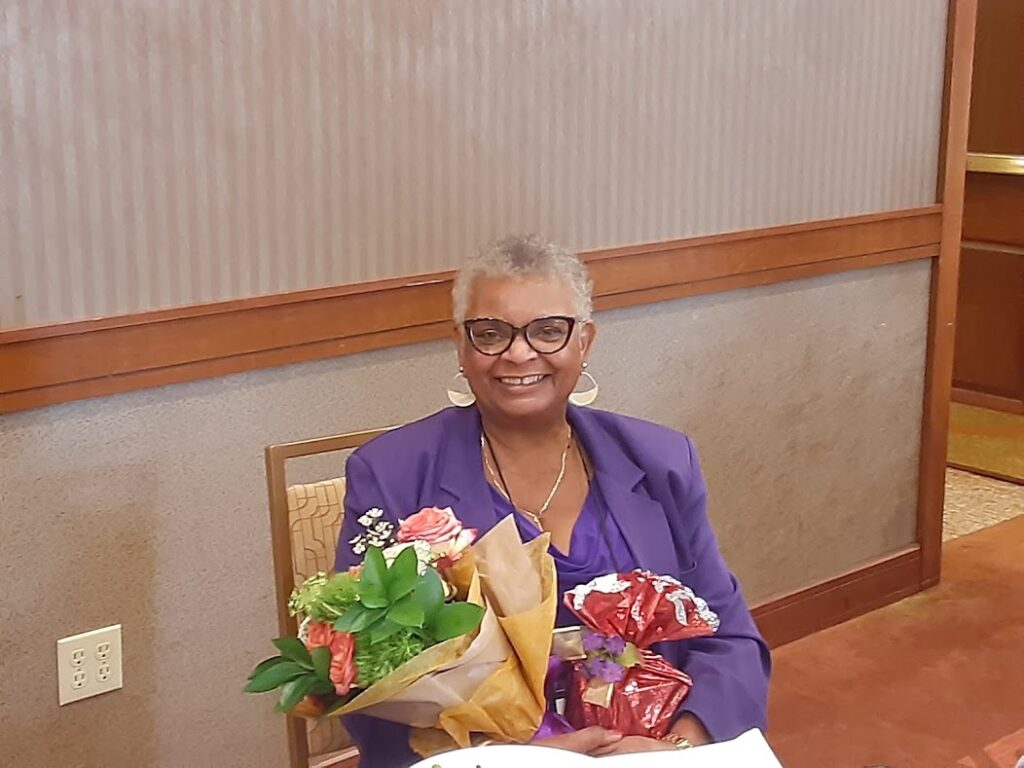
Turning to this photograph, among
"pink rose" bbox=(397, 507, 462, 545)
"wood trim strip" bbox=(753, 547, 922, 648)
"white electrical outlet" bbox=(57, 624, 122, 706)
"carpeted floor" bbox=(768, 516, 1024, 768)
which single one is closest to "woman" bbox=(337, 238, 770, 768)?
"pink rose" bbox=(397, 507, 462, 545)

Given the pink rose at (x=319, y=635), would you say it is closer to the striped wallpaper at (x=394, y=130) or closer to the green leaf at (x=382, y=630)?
the green leaf at (x=382, y=630)

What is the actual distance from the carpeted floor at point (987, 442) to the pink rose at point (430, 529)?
374 centimetres

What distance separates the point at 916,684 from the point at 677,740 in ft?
5.75

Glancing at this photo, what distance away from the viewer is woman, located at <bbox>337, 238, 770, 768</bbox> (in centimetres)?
160

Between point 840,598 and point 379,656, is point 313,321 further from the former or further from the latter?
point 840,598

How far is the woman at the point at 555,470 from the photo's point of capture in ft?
5.26

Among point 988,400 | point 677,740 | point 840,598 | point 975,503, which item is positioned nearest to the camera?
point 677,740

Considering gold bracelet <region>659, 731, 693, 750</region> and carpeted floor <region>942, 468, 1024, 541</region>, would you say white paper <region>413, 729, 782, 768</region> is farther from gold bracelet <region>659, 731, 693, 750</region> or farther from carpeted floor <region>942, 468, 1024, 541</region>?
carpeted floor <region>942, 468, 1024, 541</region>

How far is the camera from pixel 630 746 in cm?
136

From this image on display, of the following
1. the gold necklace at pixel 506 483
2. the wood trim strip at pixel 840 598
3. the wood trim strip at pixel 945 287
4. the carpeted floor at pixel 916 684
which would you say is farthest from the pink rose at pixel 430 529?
the wood trim strip at pixel 945 287

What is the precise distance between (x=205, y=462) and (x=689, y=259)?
3.87 feet

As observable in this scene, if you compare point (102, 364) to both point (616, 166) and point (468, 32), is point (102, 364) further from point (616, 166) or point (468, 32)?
point (616, 166)

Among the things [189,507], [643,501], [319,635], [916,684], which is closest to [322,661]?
[319,635]

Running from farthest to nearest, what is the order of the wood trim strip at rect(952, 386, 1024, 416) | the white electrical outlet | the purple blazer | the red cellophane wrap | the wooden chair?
1. the wood trim strip at rect(952, 386, 1024, 416)
2. the white electrical outlet
3. the wooden chair
4. the purple blazer
5. the red cellophane wrap
